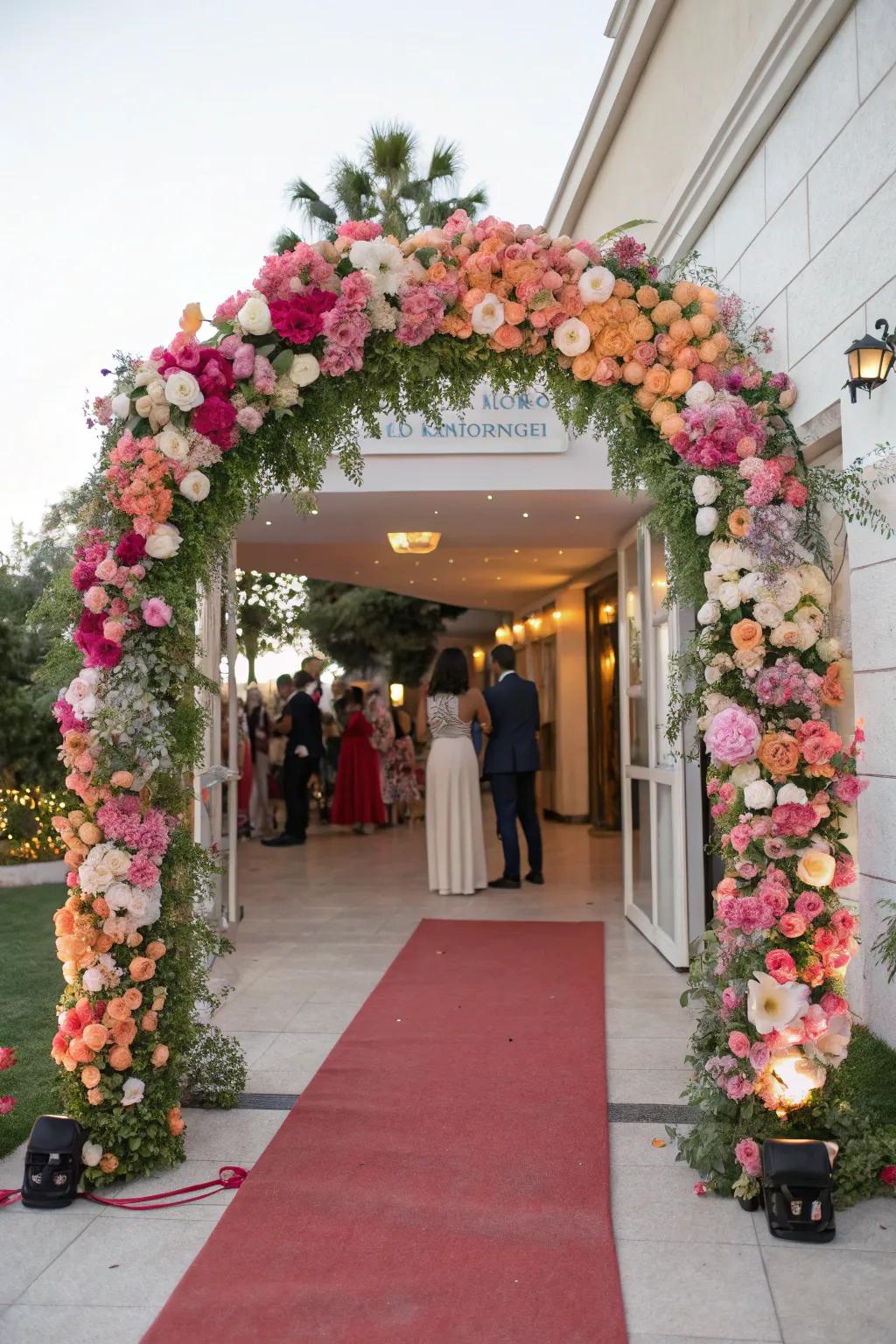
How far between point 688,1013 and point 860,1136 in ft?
6.32

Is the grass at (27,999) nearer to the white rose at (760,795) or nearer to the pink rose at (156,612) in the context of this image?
the pink rose at (156,612)

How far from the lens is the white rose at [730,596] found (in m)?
3.27

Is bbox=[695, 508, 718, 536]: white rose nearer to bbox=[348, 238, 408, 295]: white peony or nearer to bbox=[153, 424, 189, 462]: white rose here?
bbox=[348, 238, 408, 295]: white peony

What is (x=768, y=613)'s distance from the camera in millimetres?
3211

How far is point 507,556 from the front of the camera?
11.7 meters

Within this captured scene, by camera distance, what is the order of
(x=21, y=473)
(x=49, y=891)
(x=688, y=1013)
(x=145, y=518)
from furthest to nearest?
(x=21, y=473)
(x=49, y=891)
(x=688, y=1013)
(x=145, y=518)

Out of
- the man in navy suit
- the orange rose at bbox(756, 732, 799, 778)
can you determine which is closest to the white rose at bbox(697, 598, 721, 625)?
the orange rose at bbox(756, 732, 799, 778)

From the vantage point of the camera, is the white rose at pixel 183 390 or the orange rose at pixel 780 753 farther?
the white rose at pixel 183 390

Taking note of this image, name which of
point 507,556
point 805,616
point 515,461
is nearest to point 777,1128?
point 805,616

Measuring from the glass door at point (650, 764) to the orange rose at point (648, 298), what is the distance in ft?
7.34

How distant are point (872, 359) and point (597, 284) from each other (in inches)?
36.0

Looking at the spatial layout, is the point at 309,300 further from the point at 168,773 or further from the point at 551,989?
the point at 551,989

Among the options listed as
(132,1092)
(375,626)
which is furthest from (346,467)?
(375,626)

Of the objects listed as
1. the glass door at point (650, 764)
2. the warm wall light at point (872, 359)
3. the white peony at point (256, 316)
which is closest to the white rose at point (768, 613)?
the warm wall light at point (872, 359)
